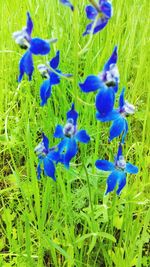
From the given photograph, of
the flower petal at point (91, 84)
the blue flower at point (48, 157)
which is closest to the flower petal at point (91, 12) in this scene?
the flower petal at point (91, 84)

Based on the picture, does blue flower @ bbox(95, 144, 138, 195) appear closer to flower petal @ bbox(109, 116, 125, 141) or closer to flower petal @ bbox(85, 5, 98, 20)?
flower petal @ bbox(109, 116, 125, 141)

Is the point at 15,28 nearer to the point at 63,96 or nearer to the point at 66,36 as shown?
the point at 66,36

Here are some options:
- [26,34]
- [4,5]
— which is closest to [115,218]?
[26,34]

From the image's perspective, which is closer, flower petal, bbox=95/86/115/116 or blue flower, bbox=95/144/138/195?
flower petal, bbox=95/86/115/116

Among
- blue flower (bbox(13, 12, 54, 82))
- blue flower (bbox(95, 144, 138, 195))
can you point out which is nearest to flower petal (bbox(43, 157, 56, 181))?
blue flower (bbox(95, 144, 138, 195))

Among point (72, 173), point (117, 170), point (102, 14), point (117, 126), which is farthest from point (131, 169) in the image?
point (102, 14)

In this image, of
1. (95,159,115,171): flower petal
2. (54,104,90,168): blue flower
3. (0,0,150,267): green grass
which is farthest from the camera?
(0,0,150,267): green grass
